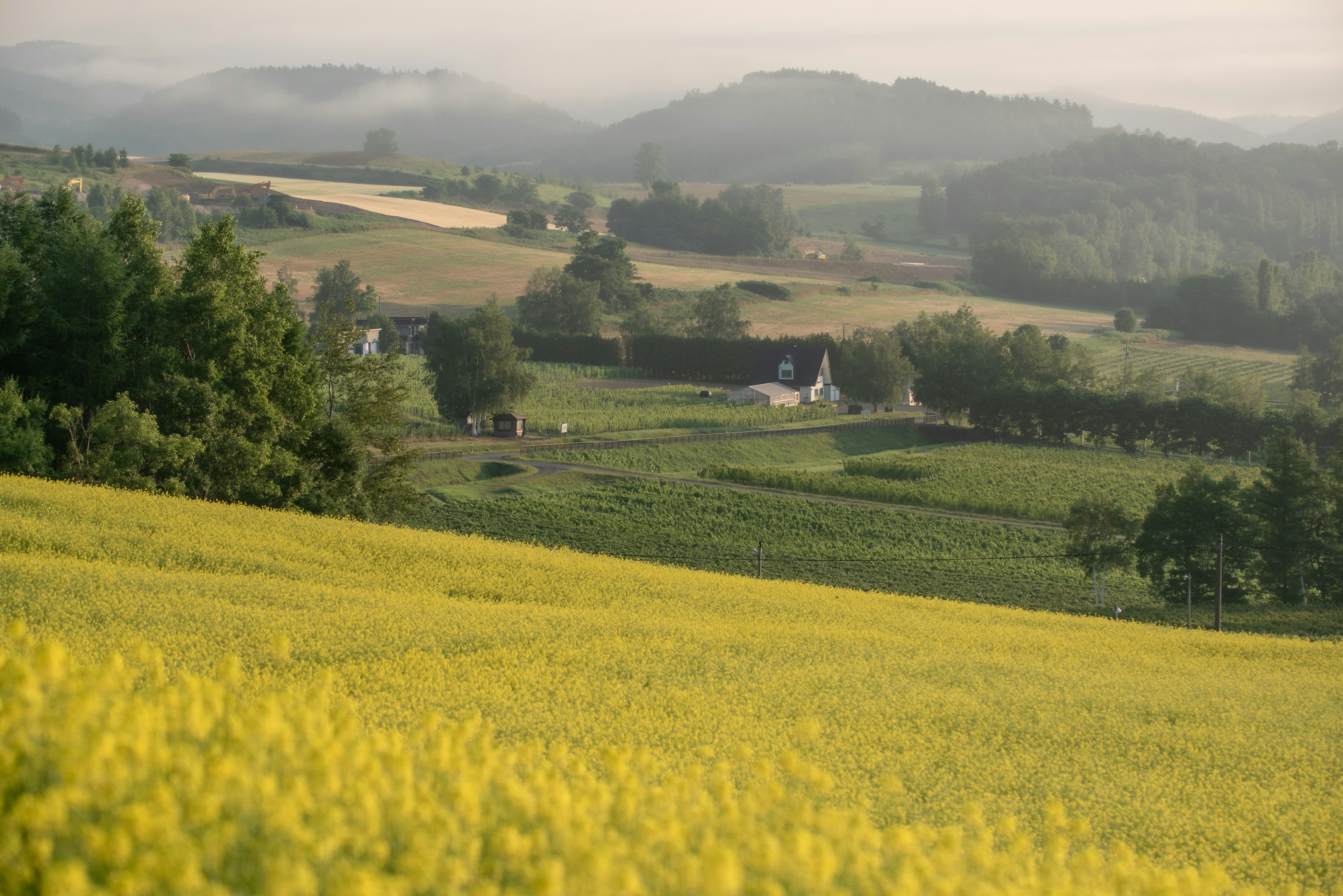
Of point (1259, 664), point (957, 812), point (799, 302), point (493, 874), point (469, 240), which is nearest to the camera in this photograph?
point (493, 874)

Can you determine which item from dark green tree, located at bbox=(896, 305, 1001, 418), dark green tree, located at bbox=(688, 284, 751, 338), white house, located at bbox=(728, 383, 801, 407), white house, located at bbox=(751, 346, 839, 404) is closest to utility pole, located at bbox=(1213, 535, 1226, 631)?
dark green tree, located at bbox=(896, 305, 1001, 418)

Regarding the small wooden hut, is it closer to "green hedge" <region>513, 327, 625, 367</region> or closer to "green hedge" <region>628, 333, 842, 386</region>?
"green hedge" <region>628, 333, 842, 386</region>

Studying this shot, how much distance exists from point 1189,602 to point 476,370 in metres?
46.9

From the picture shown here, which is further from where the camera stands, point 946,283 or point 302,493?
point 946,283

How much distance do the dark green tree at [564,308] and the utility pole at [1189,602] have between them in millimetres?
80372

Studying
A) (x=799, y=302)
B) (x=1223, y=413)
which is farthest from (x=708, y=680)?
(x=799, y=302)

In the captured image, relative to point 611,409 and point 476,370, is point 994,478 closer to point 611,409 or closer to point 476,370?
point 611,409

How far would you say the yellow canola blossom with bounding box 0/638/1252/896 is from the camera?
4418 millimetres

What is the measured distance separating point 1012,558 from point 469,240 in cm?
12997

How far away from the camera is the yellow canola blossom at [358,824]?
14.5ft

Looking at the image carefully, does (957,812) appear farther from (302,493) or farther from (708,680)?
(302,493)

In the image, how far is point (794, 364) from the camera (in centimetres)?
9688

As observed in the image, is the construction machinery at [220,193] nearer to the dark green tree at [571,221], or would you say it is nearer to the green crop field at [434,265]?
the green crop field at [434,265]

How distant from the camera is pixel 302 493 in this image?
117 ft
